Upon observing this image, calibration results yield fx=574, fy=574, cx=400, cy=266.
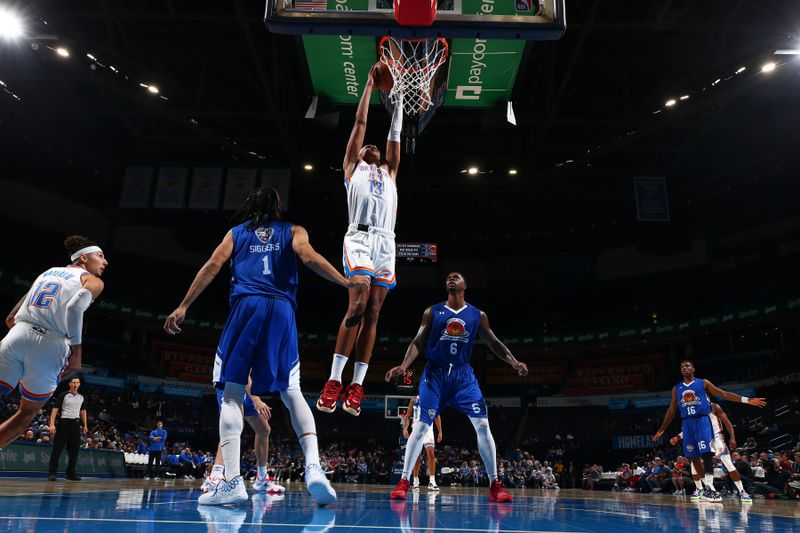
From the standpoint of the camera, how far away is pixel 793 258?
27906mm

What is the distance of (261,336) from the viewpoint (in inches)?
163

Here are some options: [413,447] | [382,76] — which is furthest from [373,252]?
[413,447]

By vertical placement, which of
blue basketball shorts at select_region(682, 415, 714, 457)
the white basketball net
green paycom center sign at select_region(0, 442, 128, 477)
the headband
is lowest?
green paycom center sign at select_region(0, 442, 128, 477)

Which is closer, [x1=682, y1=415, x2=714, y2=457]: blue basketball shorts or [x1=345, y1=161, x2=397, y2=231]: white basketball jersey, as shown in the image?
[x1=345, y1=161, x2=397, y2=231]: white basketball jersey

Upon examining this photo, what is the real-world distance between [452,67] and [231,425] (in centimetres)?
1034

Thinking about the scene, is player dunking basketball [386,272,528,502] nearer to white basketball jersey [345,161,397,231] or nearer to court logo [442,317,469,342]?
court logo [442,317,469,342]

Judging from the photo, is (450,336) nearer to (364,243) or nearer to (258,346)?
(364,243)

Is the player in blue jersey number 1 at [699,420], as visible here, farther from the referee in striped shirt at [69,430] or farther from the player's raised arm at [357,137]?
the referee in striped shirt at [69,430]

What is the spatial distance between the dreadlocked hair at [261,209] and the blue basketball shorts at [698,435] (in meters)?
8.35

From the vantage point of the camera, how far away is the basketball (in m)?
6.09

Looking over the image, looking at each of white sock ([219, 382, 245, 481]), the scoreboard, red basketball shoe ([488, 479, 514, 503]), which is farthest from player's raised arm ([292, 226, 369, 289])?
the scoreboard

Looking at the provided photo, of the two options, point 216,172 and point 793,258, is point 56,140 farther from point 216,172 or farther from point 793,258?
point 793,258

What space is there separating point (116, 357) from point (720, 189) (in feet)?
98.7

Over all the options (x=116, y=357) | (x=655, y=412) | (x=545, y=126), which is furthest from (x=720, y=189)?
(x=116, y=357)
